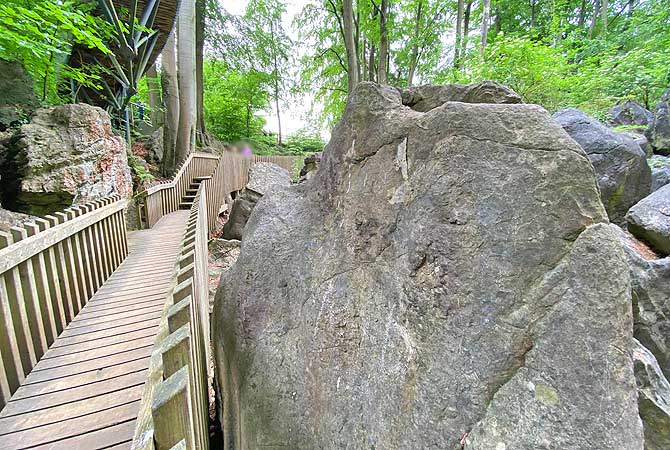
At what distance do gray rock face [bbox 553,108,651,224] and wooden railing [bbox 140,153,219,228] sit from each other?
9394 millimetres

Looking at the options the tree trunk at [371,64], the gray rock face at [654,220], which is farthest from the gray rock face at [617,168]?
the tree trunk at [371,64]

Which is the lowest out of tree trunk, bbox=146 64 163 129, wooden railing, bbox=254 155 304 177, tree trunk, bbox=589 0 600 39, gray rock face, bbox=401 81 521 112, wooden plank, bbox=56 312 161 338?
wooden plank, bbox=56 312 161 338

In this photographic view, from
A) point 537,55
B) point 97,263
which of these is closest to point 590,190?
point 97,263

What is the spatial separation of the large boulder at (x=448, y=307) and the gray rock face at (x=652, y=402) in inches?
56.3

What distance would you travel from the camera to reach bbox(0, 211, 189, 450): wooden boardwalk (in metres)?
1.85

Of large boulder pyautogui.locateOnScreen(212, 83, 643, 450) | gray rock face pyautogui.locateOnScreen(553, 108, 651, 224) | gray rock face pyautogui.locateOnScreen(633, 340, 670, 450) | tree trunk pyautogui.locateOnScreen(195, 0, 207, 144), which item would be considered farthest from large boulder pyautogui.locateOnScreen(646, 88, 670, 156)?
tree trunk pyautogui.locateOnScreen(195, 0, 207, 144)

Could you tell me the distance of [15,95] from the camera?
6.61m

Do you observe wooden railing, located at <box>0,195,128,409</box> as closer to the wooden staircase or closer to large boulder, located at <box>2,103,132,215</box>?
large boulder, located at <box>2,103,132,215</box>

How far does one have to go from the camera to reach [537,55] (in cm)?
704

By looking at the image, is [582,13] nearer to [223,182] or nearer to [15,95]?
[223,182]

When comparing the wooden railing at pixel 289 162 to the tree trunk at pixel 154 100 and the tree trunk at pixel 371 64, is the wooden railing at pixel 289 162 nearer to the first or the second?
the tree trunk at pixel 154 100

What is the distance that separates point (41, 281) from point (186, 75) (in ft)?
35.4

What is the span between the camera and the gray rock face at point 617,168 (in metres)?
5.41

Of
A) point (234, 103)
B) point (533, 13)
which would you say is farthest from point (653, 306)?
point (533, 13)
